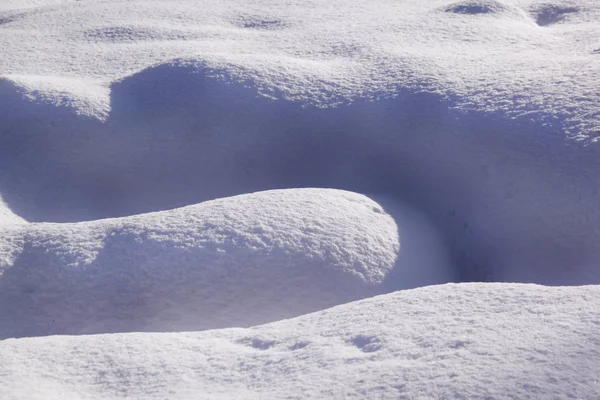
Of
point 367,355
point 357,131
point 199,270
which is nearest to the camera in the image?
point 367,355

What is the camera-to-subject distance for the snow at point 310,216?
0.91 metres

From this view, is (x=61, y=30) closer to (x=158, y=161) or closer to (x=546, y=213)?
(x=158, y=161)

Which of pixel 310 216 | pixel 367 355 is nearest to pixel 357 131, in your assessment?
pixel 310 216

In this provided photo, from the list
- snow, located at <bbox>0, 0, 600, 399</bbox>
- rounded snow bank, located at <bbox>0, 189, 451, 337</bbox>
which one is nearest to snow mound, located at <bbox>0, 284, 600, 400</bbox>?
snow, located at <bbox>0, 0, 600, 399</bbox>

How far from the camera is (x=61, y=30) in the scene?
2.41 meters

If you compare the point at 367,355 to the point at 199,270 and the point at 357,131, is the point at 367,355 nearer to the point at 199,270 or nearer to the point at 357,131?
the point at 199,270

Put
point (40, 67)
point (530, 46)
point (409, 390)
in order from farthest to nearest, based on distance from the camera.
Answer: point (40, 67)
point (530, 46)
point (409, 390)

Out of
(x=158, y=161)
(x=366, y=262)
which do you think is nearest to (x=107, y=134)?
(x=158, y=161)

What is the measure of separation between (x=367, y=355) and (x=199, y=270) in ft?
1.52

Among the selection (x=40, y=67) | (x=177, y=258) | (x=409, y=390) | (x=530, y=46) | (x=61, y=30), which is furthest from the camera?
(x=61, y=30)

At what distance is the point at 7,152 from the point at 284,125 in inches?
25.6

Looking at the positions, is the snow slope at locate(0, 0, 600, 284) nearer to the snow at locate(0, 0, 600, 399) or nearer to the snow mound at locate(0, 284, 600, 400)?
the snow at locate(0, 0, 600, 399)

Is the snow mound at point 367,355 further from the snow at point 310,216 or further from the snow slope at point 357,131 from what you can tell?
the snow slope at point 357,131

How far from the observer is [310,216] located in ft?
4.48
